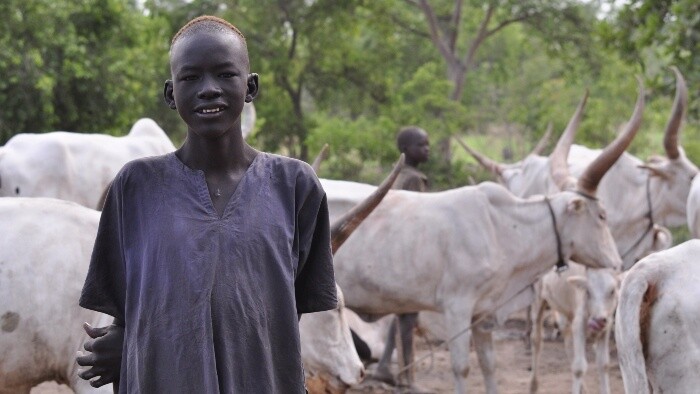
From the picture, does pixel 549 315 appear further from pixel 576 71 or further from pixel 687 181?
pixel 576 71

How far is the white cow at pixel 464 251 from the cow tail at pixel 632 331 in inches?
127

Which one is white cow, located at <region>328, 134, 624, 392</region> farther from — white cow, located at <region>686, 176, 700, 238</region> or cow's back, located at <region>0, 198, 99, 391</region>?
cow's back, located at <region>0, 198, 99, 391</region>

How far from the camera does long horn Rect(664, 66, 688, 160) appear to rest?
305 inches

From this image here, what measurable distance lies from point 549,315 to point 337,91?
7.05 m

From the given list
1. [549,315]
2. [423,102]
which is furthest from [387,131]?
[549,315]

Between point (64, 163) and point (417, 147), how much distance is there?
2.52 metres

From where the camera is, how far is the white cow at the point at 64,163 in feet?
25.6

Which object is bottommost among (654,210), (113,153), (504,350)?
(504,350)

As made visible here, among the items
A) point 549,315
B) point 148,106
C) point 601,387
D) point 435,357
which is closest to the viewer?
point 601,387

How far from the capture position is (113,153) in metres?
8.43

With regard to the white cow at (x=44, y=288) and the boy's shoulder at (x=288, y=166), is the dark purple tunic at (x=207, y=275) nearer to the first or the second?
the boy's shoulder at (x=288, y=166)

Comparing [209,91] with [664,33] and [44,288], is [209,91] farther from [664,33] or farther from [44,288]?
[664,33]

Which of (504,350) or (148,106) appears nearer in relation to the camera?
(504,350)

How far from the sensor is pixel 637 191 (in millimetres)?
10367
